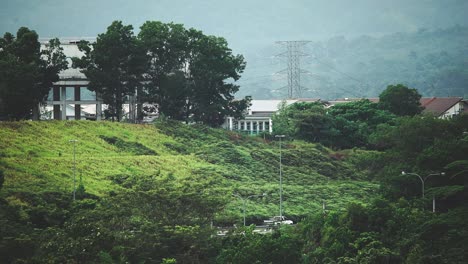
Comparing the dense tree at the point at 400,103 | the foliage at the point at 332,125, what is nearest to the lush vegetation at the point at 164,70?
the foliage at the point at 332,125

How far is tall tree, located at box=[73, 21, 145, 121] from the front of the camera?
8431cm

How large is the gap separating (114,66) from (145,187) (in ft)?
89.3

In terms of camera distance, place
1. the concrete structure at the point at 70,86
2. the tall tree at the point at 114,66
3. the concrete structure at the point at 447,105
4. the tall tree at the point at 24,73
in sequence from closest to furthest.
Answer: the tall tree at the point at 24,73, the tall tree at the point at 114,66, the concrete structure at the point at 70,86, the concrete structure at the point at 447,105

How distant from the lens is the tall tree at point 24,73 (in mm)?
76438

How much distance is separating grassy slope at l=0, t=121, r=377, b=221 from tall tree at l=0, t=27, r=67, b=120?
11.8 feet

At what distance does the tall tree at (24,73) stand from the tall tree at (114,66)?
7.41 feet

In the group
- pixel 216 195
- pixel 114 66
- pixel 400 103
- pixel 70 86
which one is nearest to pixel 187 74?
pixel 114 66

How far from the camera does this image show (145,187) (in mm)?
59688

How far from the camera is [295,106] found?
101438 mm

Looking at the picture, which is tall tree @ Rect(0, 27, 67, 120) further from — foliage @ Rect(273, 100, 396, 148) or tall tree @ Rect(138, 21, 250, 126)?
foliage @ Rect(273, 100, 396, 148)

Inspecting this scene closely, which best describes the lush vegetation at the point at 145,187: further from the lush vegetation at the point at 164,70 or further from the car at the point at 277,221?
the lush vegetation at the point at 164,70

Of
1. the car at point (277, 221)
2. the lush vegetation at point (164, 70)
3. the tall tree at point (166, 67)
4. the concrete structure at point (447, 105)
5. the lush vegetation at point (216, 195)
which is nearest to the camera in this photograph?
the lush vegetation at point (216, 195)

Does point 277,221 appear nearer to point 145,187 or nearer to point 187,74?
point 145,187

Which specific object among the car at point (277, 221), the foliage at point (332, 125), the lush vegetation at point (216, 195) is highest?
the foliage at point (332, 125)
